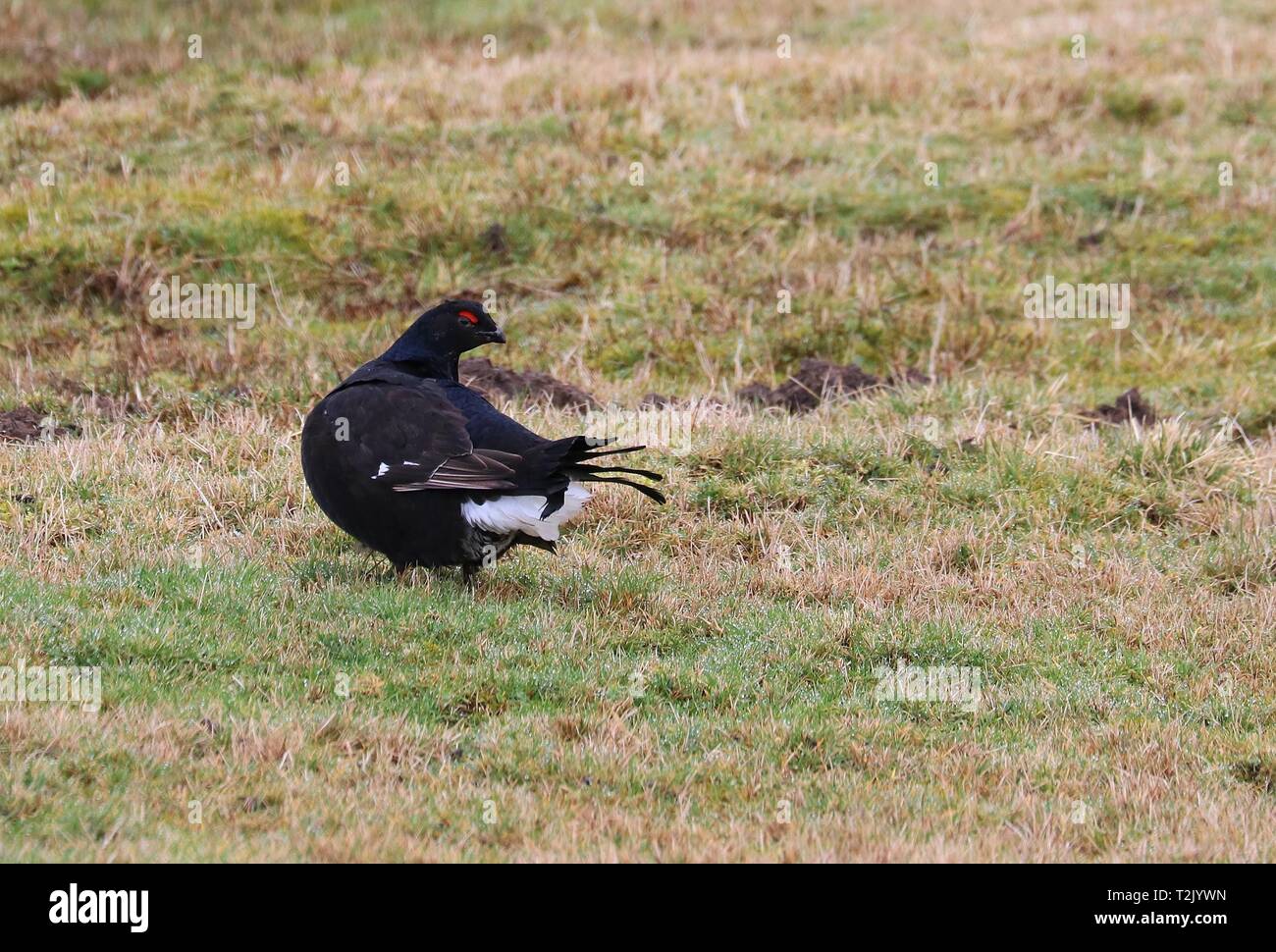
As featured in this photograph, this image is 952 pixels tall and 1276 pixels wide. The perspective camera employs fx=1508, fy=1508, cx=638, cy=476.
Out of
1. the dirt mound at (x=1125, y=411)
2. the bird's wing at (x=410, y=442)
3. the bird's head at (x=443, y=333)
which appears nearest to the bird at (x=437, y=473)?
the bird's wing at (x=410, y=442)

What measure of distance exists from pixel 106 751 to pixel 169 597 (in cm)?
175

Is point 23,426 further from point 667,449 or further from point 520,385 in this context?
point 667,449

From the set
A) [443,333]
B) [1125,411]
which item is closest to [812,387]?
[1125,411]

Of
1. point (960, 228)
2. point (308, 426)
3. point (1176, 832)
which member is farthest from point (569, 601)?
point (960, 228)

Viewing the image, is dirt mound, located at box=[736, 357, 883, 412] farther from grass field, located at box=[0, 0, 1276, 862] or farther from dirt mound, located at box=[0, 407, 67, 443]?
dirt mound, located at box=[0, 407, 67, 443]

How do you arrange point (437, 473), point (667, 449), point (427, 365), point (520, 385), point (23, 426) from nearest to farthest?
point (437, 473) < point (427, 365) < point (667, 449) < point (23, 426) < point (520, 385)

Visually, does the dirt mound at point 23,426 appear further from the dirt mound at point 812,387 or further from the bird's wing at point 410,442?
the dirt mound at point 812,387

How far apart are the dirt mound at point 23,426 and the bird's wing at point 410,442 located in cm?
354

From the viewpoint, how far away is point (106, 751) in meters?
5.70

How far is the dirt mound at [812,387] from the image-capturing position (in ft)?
39.6

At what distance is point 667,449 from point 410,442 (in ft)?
9.66

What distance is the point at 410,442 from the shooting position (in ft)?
25.3

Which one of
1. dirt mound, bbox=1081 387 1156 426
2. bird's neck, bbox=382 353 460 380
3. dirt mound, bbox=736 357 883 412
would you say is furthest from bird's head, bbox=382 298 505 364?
dirt mound, bbox=1081 387 1156 426

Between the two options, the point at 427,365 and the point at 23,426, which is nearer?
the point at 427,365
